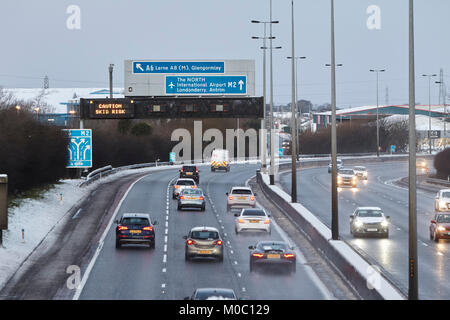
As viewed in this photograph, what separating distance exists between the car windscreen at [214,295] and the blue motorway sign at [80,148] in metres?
45.5

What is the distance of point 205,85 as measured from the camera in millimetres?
68500

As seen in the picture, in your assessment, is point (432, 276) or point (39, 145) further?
point (39, 145)

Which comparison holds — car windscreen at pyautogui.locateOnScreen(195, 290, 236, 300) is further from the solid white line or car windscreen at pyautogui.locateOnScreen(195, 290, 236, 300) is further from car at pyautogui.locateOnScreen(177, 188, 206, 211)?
car at pyautogui.locateOnScreen(177, 188, 206, 211)

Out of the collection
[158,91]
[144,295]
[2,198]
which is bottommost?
[144,295]

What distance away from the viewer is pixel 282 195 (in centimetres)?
5759

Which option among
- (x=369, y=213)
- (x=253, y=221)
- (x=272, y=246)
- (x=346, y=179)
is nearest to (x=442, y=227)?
(x=369, y=213)

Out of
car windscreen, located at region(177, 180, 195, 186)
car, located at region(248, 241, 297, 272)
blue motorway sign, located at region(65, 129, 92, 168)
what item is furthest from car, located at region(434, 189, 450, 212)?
blue motorway sign, located at region(65, 129, 92, 168)

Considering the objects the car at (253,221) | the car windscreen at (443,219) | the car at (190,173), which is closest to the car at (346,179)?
the car at (190,173)

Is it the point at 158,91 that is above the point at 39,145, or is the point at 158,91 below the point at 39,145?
above

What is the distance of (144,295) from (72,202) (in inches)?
1260
